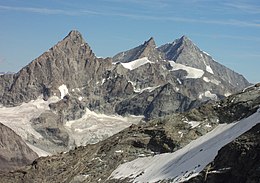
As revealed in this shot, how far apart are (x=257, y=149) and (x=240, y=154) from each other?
4.00 feet

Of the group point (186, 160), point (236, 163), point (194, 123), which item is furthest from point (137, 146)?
point (236, 163)

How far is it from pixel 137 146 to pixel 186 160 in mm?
13962

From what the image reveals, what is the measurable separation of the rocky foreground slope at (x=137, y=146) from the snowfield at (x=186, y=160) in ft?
2.51

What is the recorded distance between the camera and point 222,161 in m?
31.8

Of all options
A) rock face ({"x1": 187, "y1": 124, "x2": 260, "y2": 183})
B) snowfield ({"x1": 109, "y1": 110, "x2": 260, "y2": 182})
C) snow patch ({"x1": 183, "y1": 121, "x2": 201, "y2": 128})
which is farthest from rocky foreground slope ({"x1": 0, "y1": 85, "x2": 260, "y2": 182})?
rock face ({"x1": 187, "y1": 124, "x2": 260, "y2": 183})

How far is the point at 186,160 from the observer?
40.2 m

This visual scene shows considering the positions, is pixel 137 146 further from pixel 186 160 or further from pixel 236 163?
pixel 236 163

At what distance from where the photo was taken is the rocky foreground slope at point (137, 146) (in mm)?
49219

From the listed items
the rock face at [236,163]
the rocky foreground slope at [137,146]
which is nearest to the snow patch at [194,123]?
the rocky foreground slope at [137,146]

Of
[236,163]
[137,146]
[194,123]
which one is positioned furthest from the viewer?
[137,146]

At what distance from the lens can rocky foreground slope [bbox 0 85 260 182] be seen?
4922cm

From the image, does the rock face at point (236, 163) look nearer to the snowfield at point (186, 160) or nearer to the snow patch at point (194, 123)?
the snowfield at point (186, 160)

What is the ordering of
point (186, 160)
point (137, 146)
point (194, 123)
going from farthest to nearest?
1. point (137, 146)
2. point (194, 123)
3. point (186, 160)

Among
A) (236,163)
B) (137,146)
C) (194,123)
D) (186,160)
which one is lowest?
(236,163)
